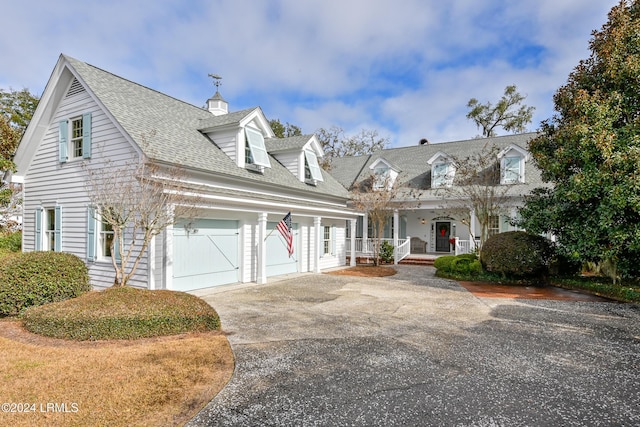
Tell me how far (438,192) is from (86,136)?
15975mm

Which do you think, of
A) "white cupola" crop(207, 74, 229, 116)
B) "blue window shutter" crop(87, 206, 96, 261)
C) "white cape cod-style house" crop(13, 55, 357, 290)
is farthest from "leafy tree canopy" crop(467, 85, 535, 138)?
"blue window shutter" crop(87, 206, 96, 261)

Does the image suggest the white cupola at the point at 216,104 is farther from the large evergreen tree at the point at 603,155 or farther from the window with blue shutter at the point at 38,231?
the large evergreen tree at the point at 603,155

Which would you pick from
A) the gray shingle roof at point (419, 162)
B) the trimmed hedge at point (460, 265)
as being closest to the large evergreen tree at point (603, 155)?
the trimmed hedge at point (460, 265)

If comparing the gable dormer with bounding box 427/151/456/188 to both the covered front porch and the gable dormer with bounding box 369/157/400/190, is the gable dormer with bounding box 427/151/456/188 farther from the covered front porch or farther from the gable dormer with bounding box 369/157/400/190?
the gable dormer with bounding box 369/157/400/190

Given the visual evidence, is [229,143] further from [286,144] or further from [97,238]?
[97,238]

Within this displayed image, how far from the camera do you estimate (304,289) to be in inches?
425

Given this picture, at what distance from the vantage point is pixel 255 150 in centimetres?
1270

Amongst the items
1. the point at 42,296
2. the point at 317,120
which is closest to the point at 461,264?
the point at 42,296

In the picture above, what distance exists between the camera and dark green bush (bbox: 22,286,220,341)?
18.4 ft

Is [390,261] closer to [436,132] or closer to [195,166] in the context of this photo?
[195,166]

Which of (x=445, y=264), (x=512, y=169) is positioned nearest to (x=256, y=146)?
(x=445, y=264)

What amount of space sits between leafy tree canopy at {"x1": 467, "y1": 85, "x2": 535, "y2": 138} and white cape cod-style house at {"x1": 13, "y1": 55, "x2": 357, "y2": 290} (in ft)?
80.9

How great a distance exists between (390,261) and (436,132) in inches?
717

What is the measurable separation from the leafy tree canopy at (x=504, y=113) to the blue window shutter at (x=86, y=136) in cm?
3069
